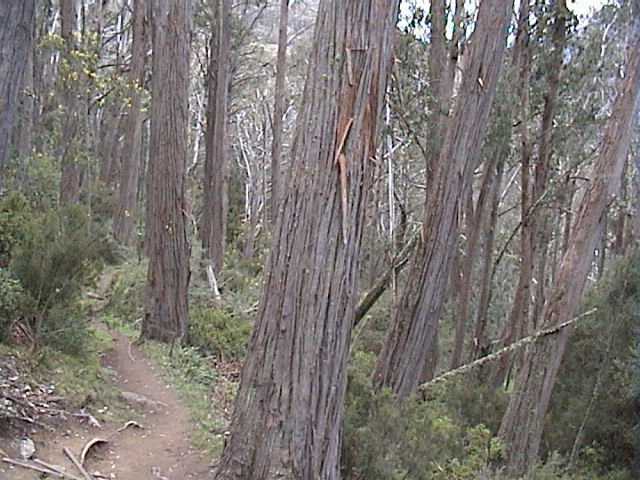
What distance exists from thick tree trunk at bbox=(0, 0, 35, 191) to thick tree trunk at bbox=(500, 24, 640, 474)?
22.7ft

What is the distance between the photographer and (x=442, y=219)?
8.73m

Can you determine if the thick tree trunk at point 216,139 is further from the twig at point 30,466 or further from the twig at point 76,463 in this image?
the twig at point 30,466

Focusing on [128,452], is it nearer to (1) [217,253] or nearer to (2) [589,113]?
(2) [589,113]

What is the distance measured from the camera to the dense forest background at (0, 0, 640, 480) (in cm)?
489

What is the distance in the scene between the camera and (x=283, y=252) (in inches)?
193

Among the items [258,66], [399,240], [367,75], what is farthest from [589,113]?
[258,66]

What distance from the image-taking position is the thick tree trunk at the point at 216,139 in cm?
1725

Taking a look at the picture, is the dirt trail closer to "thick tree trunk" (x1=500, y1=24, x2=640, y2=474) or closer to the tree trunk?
"thick tree trunk" (x1=500, y1=24, x2=640, y2=474)

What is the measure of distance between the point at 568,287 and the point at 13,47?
7175mm

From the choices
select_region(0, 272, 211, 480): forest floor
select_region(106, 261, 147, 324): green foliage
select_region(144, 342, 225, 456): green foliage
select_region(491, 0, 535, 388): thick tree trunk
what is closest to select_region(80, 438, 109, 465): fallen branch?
select_region(0, 272, 211, 480): forest floor

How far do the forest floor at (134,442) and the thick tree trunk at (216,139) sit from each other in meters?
9.21

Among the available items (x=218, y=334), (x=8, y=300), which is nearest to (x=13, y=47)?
(x=8, y=300)

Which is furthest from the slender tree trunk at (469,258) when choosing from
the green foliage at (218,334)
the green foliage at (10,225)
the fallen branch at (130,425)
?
the green foliage at (10,225)

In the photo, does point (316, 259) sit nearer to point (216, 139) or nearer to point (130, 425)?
point (130, 425)
